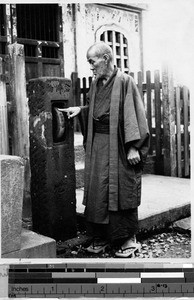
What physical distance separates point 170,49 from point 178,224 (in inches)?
58.6

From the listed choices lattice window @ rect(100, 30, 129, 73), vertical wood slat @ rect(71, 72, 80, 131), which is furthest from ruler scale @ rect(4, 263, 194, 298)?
lattice window @ rect(100, 30, 129, 73)

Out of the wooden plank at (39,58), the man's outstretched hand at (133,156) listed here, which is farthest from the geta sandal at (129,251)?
the wooden plank at (39,58)

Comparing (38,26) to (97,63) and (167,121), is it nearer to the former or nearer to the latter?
(167,121)

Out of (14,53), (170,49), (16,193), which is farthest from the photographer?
(14,53)

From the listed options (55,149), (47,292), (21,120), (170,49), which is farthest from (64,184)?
(170,49)

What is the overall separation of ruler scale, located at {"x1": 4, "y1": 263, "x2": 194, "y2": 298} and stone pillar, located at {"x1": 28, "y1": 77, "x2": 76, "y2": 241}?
55 centimetres

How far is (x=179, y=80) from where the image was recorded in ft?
15.3

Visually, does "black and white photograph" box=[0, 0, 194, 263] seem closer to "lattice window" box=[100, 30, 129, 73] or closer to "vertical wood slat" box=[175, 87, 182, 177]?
"vertical wood slat" box=[175, 87, 182, 177]

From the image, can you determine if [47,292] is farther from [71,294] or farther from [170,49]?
[170,49]

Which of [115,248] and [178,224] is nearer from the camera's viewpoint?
[115,248]

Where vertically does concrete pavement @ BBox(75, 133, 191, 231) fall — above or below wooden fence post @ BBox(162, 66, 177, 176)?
below

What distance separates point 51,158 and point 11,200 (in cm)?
59

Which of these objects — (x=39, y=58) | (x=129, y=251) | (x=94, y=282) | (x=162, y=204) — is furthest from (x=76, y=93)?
(x=94, y=282)

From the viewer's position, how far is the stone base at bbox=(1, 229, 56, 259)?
8.15ft
